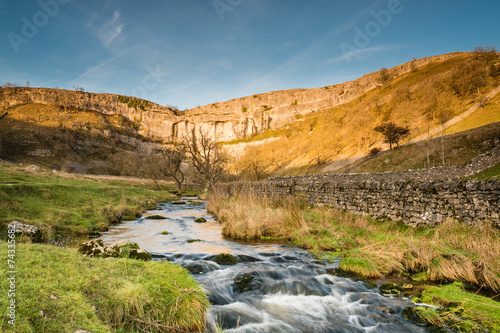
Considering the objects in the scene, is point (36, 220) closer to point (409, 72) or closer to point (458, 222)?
point (458, 222)

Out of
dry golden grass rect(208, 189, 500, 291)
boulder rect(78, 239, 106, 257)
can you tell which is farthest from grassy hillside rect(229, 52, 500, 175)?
boulder rect(78, 239, 106, 257)

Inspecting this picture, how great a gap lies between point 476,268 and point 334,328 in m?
3.57

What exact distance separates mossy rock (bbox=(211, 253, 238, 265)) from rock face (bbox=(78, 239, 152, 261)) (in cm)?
216

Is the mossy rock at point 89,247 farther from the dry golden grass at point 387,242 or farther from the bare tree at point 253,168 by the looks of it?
the bare tree at point 253,168

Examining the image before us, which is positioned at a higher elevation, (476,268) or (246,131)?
(246,131)

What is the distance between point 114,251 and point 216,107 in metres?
140

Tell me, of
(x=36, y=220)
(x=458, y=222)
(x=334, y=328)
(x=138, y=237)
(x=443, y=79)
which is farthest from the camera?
(x=443, y=79)

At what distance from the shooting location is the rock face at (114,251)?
20.1 feet

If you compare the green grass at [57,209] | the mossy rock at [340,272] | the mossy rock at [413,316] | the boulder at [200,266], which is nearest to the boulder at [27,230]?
the green grass at [57,209]

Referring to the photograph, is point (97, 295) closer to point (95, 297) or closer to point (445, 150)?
point (95, 297)

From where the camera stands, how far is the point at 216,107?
464 ft

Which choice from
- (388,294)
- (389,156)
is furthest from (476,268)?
(389,156)

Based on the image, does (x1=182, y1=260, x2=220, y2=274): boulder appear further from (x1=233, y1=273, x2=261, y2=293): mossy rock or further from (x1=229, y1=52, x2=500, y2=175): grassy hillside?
(x1=229, y1=52, x2=500, y2=175): grassy hillside

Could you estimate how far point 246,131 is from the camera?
12938cm
